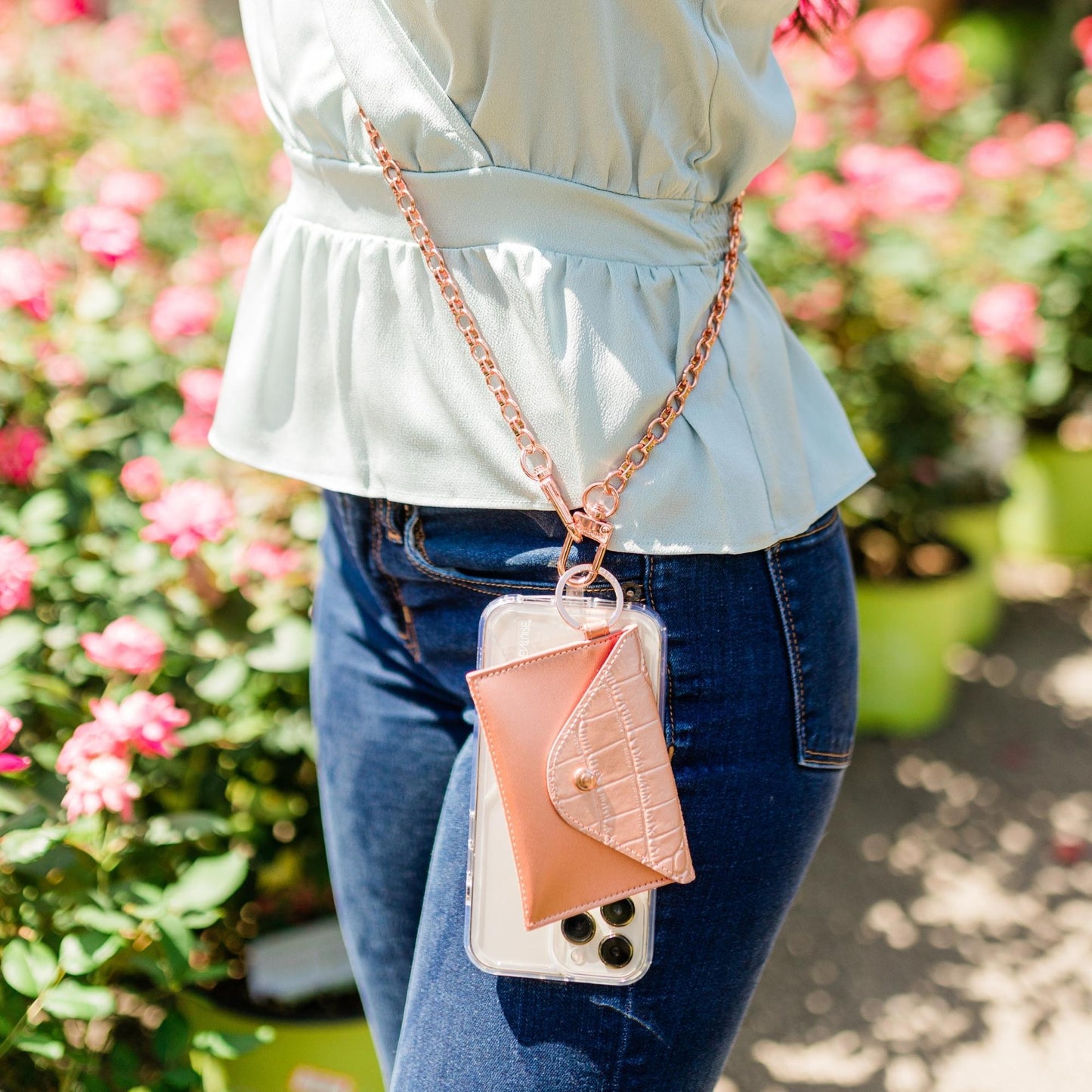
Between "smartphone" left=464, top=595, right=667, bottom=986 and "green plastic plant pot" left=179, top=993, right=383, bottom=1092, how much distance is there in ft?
2.77

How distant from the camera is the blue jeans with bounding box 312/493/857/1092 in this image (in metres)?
0.77

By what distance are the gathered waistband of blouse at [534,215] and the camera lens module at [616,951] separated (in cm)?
49

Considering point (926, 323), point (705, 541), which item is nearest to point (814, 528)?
point (705, 541)

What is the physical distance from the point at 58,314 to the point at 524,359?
4.84 ft

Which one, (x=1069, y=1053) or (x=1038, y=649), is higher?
(x=1069, y=1053)

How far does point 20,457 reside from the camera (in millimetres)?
1633

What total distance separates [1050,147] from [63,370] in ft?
9.09

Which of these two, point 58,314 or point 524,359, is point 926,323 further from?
point 524,359

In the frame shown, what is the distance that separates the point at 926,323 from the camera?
2859mm

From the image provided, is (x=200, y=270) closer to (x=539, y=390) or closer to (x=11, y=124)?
(x=11, y=124)

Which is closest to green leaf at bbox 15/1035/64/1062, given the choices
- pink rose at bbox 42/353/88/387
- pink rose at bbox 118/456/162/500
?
pink rose at bbox 118/456/162/500

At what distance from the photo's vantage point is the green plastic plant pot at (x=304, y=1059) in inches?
58.6

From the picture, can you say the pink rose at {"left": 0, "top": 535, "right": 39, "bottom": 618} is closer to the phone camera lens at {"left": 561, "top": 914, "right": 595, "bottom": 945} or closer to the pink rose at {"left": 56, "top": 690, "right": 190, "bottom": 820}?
the pink rose at {"left": 56, "top": 690, "right": 190, "bottom": 820}

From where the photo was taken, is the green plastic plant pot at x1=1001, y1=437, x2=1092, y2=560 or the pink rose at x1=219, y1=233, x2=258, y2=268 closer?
the pink rose at x1=219, y1=233, x2=258, y2=268
